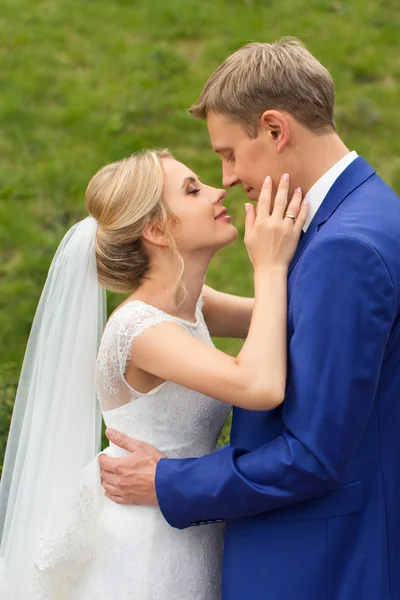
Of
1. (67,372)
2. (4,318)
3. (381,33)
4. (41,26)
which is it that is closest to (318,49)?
(381,33)

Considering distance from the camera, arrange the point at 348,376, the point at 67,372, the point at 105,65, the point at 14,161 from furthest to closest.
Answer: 1. the point at 105,65
2. the point at 14,161
3. the point at 67,372
4. the point at 348,376

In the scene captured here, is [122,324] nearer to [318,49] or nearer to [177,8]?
[318,49]

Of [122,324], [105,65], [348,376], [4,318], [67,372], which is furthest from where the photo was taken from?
[105,65]

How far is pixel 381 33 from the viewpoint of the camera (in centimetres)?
981

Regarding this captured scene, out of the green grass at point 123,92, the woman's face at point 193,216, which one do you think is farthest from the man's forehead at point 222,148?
the green grass at point 123,92

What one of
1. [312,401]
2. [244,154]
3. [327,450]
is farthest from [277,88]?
[327,450]

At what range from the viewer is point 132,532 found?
3521 millimetres

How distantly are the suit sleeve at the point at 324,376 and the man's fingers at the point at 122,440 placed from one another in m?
0.59

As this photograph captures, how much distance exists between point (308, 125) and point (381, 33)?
284 inches

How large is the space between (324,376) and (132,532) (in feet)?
3.87

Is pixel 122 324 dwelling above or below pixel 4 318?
above

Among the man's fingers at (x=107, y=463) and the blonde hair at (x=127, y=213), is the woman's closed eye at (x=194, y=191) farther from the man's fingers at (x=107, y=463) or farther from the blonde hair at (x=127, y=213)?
the man's fingers at (x=107, y=463)

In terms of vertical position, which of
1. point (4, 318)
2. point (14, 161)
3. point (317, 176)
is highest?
point (317, 176)

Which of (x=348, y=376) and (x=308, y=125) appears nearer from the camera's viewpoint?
(x=348, y=376)
